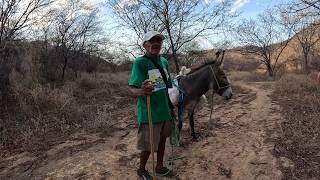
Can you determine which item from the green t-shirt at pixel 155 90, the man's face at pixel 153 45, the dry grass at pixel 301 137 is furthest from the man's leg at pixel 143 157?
the dry grass at pixel 301 137

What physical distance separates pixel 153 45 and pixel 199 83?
2.65m

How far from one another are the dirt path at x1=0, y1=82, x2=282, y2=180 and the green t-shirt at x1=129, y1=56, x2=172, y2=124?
3.75 ft

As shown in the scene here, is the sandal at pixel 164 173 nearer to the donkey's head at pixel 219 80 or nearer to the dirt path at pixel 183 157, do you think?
the dirt path at pixel 183 157

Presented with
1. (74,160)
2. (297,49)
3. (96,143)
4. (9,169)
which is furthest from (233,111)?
(297,49)

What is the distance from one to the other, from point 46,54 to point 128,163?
13109 millimetres

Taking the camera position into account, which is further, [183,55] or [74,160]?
[183,55]

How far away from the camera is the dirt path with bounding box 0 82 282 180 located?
219 inches

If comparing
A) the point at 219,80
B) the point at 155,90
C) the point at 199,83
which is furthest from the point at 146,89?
the point at 219,80

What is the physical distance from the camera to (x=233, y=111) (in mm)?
10430

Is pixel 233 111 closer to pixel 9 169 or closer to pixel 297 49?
pixel 9 169

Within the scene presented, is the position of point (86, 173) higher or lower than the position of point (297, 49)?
lower

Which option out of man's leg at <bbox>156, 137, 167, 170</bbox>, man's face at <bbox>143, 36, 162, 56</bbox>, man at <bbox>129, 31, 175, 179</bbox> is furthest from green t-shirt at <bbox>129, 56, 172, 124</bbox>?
man's leg at <bbox>156, 137, 167, 170</bbox>

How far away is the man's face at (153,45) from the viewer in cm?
474

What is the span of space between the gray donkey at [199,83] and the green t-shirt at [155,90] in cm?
224
